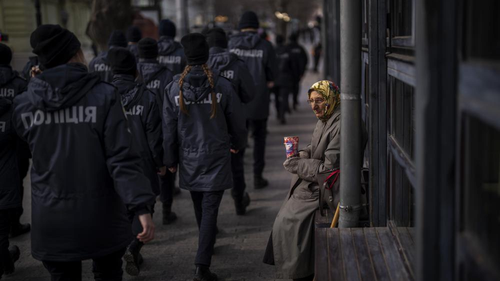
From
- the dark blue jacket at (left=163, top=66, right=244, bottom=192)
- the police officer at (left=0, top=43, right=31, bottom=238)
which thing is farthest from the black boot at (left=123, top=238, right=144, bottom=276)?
the police officer at (left=0, top=43, right=31, bottom=238)

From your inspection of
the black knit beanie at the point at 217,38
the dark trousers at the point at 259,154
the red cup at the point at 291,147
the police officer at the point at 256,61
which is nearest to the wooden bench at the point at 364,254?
the red cup at the point at 291,147

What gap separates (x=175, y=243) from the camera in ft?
20.5

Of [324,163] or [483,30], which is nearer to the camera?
[483,30]

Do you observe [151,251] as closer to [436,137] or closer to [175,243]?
[175,243]

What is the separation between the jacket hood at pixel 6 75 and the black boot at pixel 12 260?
60.3 inches

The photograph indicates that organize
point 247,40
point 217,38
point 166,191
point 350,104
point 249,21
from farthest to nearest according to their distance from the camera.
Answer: point 249,21
point 247,40
point 217,38
point 166,191
point 350,104

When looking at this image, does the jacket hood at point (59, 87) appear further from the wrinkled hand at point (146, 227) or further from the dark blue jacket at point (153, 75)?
the dark blue jacket at point (153, 75)

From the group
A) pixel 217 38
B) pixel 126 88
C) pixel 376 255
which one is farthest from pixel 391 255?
pixel 217 38

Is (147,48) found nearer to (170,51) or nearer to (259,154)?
(170,51)

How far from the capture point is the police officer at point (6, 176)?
503 cm

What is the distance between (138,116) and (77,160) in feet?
7.80

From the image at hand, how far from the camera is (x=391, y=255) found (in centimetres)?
346

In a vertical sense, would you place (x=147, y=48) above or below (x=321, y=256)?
above

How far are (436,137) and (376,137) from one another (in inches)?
90.8
